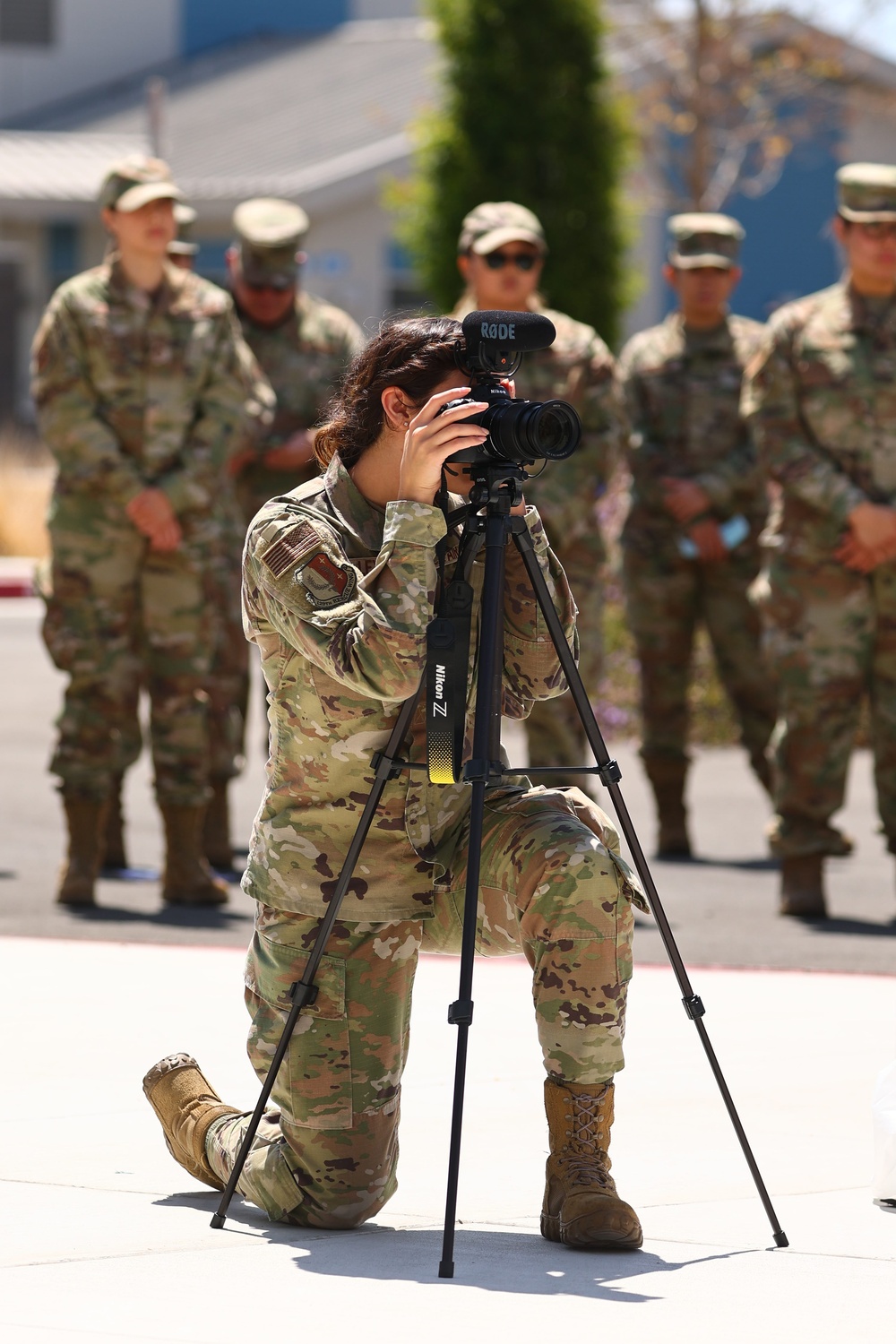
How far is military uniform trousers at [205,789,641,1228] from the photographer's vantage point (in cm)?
365

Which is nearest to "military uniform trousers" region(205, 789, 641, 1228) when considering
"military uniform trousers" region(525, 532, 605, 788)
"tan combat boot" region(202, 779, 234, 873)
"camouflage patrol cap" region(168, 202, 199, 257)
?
"military uniform trousers" region(525, 532, 605, 788)

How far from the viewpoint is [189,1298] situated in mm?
3357

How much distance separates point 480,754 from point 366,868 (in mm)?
329

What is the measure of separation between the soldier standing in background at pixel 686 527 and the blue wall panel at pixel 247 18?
2547cm

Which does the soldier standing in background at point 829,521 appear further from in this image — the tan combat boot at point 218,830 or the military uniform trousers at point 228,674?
the tan combat boot at point 218,830

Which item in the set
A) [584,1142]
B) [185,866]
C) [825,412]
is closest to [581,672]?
[825,412]

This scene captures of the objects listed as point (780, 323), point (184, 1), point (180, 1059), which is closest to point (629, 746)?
point (780, 323)

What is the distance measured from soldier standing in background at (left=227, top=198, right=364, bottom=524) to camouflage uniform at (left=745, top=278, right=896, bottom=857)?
6.12ft

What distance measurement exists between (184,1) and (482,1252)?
31087 millimetres

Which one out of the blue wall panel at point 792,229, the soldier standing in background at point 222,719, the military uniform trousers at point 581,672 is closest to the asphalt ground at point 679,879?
the soldier standing in background at point 222,719

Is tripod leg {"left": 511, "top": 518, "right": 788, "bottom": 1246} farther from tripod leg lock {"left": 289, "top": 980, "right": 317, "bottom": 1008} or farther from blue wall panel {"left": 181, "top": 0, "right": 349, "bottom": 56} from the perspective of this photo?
blue wall panel {"left": 181, "top": 0, "right": 349, "bottom": 56}

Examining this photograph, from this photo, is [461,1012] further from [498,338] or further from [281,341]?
[281,341]

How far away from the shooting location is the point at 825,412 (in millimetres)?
7234

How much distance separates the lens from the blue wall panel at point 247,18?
32.8 meters
